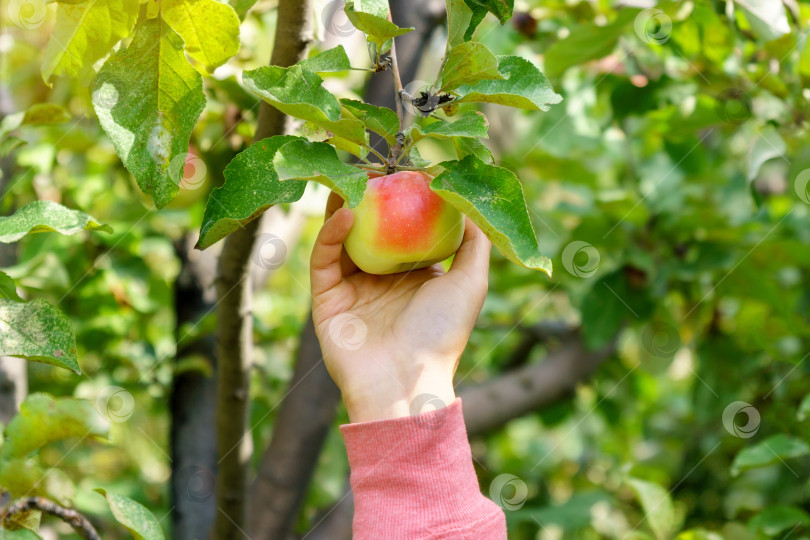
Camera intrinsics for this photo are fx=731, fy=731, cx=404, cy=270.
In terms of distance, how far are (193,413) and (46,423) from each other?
876 millimetres

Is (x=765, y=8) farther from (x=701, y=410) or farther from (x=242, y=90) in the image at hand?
(x=701, y=410)

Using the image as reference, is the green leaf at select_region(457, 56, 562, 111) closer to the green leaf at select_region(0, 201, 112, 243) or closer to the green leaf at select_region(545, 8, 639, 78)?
the green leaf at select_region(0, 201, 112, 243)

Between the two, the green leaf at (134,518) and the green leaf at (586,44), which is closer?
Answer: the green leaf at (134,518)

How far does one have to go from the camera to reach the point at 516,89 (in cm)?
71

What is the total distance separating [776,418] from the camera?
151 cm

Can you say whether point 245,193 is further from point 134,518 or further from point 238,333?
point 238,333

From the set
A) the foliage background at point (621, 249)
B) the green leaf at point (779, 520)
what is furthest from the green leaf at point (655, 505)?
the green leaf at point (779, 520)

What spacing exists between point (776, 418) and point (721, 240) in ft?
1.28

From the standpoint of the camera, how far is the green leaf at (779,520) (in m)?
1.13

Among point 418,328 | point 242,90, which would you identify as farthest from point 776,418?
point 242,90

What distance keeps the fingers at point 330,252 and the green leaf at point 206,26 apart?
20cm

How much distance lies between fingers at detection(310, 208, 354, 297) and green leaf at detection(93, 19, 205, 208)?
173mm

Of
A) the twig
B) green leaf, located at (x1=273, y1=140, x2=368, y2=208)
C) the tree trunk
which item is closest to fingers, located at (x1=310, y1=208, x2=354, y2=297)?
green leaf, located at (x1=273, y1=140, x2=368, y2=208)

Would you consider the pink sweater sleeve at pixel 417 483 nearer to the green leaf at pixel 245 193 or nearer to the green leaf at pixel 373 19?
the green leaf at pixel 245 193
